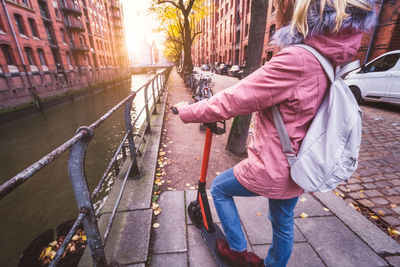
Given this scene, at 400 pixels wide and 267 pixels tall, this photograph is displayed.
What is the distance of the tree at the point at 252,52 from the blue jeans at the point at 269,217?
2648 millimetres

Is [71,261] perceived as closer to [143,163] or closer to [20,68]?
[143,163]

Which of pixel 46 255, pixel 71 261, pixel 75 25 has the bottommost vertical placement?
pixel 46 255

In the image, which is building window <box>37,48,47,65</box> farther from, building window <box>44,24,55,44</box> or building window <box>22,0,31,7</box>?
building window <box>44,24,55,44</box>

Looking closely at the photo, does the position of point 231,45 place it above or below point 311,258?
above

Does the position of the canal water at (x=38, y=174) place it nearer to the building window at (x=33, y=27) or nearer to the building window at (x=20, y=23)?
the building window at (x=20, y=23)

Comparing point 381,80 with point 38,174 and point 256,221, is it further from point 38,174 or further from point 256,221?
point 38,174

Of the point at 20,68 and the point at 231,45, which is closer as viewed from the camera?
the point at 20,68

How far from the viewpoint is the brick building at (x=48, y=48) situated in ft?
50.0

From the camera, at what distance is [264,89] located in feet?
3.53

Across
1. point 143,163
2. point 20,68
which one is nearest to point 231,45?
point 20,68

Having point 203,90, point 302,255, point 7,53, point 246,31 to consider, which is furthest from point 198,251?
point 246,31

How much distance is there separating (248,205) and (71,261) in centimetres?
267

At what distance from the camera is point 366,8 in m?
0.94

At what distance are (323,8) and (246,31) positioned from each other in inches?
1159
